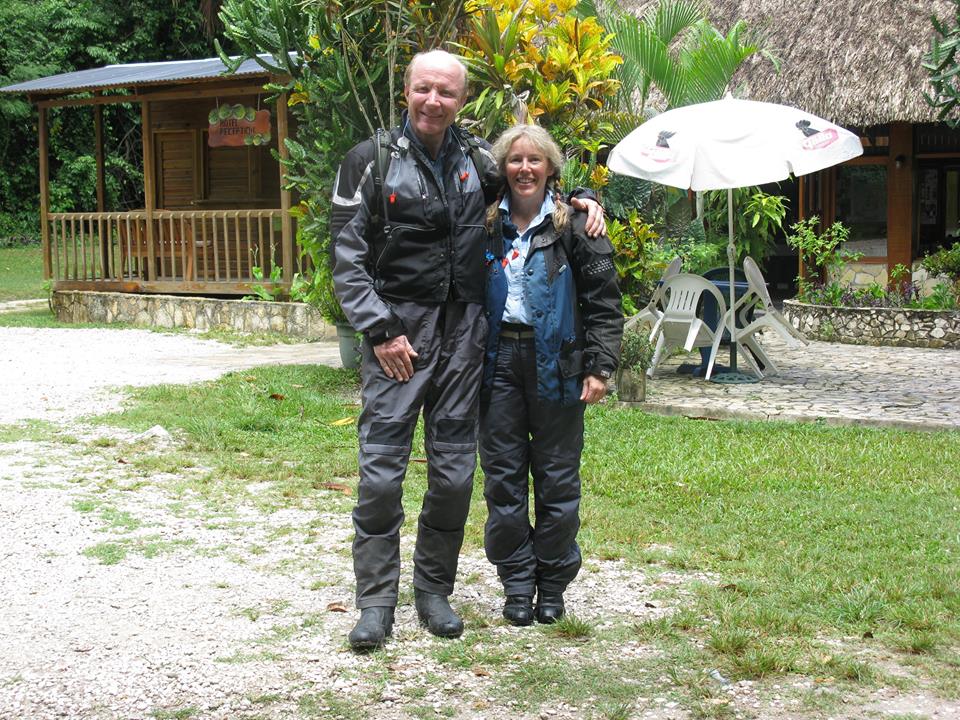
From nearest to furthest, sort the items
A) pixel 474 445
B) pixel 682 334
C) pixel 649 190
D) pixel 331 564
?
pixel 474 445 < pixel 331 564 < pixel 682 334 < pixel 649 190

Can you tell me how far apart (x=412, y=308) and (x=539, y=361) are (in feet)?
1.55

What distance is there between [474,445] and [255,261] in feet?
40.3

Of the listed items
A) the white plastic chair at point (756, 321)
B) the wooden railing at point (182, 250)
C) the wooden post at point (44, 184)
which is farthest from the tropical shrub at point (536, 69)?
the wooden post at point (44, 184)

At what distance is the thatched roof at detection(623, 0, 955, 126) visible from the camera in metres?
13.5

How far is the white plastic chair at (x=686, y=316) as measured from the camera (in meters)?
9.80

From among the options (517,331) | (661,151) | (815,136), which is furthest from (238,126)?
(517,331)

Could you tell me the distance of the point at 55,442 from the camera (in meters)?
7.43

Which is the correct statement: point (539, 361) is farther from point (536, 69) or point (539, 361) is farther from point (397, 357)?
point (536, 69)

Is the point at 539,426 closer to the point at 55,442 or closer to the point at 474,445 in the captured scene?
the point at 474,445

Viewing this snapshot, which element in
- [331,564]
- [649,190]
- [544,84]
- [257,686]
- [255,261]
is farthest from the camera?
[255,261]

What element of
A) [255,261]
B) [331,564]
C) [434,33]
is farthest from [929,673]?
[255,261]

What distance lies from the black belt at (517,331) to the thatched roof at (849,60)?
34.1ft

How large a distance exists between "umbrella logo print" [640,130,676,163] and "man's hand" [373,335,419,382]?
567cm

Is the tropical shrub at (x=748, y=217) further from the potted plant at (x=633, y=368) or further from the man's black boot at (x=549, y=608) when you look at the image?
the man's black boot at (x=549, y=608)
